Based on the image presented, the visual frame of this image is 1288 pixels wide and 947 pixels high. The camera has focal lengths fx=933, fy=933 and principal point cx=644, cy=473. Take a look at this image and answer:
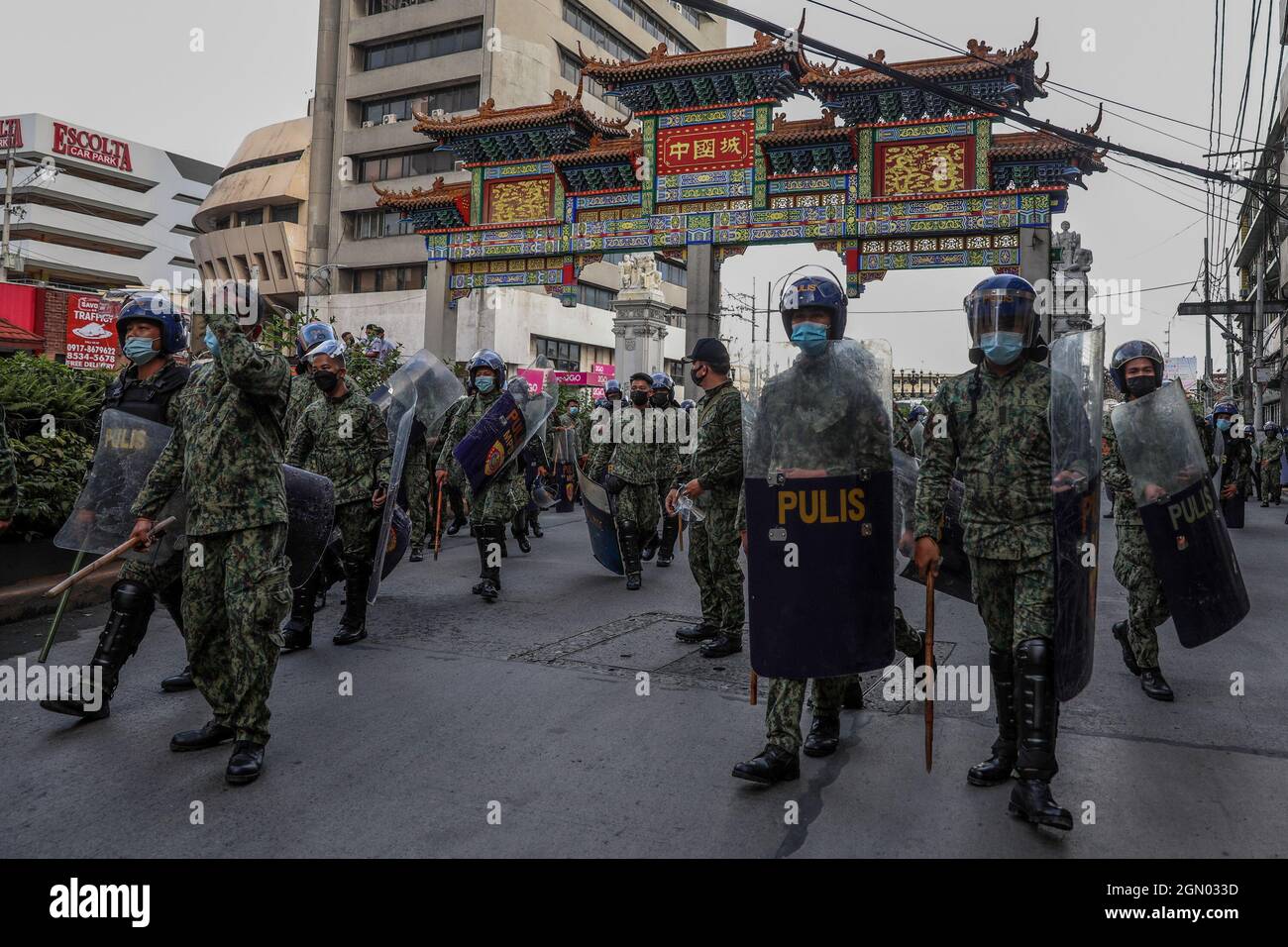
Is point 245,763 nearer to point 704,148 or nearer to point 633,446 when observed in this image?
point 633,446

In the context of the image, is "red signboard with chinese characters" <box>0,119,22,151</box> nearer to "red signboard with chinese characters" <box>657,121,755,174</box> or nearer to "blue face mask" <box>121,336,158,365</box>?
"red signboard with chinese characters" <box>657,121,755,174</box>

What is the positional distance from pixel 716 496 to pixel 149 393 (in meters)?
3.15

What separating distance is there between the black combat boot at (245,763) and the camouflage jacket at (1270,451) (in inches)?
817

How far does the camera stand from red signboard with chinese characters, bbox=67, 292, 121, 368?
2862cm

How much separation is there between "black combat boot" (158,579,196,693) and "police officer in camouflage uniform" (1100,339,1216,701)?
4.68 m

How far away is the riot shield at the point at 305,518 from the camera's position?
4.40 metres

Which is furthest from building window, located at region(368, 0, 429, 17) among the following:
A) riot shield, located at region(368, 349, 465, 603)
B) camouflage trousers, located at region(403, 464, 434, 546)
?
riot shield, located at region(368, 349, 465, 603)

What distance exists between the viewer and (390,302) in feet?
134

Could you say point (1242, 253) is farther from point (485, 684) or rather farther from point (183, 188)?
point (183, 188)

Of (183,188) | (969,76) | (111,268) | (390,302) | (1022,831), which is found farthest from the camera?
(183,188)

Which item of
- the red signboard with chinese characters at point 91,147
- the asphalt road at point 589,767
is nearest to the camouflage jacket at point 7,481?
the asphalt road at point 589,767

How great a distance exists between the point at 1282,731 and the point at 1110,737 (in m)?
0.84

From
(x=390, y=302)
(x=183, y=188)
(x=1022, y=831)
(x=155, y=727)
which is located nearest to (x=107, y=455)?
(x=155, y=727)

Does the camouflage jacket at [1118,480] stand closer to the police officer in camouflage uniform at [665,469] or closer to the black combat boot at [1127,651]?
the black combat boot at [1127,651]
